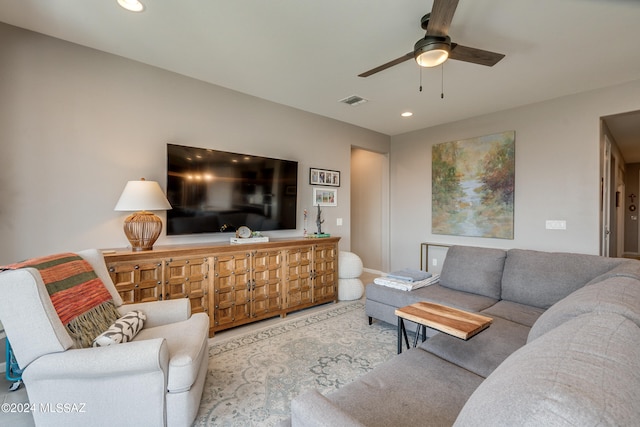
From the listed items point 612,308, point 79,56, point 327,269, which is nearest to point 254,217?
point 327,269

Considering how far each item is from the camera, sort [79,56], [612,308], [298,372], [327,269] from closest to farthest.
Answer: [612,308] → [298,372] → [79,56] → [327,269]

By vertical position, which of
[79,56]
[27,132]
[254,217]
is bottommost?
[254,217]

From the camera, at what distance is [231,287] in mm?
2975

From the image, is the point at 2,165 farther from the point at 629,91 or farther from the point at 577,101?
the point at 629,91

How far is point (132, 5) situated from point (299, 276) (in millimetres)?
2960

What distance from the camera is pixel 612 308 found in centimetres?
110

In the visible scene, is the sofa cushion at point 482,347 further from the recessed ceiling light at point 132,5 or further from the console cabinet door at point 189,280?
the recessed ceiling light at point 132,5

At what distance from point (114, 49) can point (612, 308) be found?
3.88 meters

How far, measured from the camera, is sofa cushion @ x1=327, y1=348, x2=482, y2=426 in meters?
1.17

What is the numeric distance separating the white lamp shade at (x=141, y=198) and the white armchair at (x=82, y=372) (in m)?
1.02

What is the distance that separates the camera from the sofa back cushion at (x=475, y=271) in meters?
2.76

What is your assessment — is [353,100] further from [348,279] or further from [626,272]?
[626,272]

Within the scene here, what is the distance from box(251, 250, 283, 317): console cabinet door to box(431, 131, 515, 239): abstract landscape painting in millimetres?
2900

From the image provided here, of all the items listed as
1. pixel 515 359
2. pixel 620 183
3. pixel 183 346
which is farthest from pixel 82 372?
pixel 620 183
